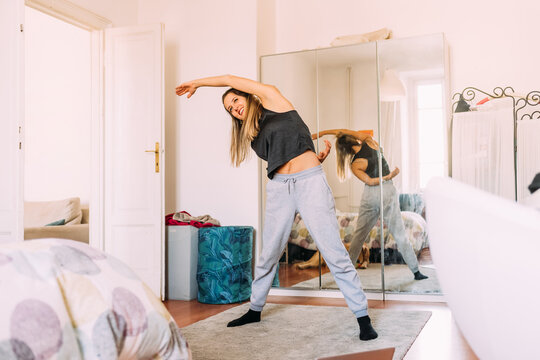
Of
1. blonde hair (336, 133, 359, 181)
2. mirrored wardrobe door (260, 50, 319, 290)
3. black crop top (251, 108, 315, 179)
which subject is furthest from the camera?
mirrored wardrobe door (260, 50, 319, 290)

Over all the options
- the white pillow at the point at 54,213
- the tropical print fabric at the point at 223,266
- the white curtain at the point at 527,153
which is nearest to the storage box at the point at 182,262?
the tropical print fabric at the point at 223,266

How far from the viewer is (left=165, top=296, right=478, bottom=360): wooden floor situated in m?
2.45

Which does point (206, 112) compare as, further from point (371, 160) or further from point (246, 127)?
point (246, 127)

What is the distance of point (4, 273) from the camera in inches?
44.5

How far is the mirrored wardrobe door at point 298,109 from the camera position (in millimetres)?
4207

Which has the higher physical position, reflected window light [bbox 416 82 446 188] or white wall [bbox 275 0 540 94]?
white wall [bbox 275 0 540 94]

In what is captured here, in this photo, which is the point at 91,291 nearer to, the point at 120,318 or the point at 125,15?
the point at 120,318

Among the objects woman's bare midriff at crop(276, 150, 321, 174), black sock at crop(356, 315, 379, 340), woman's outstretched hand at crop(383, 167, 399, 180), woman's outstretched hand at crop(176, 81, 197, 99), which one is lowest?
black sock at crop(356, 315, 379, 340)

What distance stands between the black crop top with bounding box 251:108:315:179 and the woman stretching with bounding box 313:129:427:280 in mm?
1210

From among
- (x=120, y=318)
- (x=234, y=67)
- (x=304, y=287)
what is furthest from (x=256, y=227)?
(x=120, y=318)

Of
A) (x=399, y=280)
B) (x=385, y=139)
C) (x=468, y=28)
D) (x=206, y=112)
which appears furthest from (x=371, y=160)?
(x=206, y=112)

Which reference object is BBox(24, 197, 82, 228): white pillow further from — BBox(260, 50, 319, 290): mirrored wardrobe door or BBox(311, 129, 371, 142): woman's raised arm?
BBox(311, 129, 371, 142): woman's raised arm

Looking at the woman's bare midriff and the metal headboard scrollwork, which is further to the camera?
the metal headboard scrollwork

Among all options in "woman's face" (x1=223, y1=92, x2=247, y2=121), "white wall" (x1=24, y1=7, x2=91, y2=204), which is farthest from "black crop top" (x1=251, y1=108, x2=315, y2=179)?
"white wall" (x1=24, y1=7, x2=91, y2=204)
